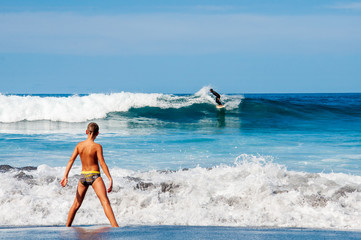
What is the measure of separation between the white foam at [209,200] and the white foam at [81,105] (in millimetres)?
14462

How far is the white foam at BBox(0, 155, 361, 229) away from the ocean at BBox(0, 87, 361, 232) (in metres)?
0.02

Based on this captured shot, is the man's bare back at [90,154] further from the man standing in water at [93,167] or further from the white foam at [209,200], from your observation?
the white foam at [209,200]

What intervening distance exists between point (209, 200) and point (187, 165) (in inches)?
139

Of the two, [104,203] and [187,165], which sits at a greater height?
[104,203]

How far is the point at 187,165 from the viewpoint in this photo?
36.5ft

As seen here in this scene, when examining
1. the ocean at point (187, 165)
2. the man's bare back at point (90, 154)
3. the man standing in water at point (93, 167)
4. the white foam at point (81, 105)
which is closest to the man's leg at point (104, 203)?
the man standing in water at point (93, 167)

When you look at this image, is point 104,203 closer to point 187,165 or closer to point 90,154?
point 90,154

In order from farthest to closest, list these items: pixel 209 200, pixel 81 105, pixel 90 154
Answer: pixel 81 105
pixel 209 200
pixel 90 154

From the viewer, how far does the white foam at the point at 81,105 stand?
75.6 feet

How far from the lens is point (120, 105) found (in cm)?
2527

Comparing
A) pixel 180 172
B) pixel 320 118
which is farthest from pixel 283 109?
pixel 180 172

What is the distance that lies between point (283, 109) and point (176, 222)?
68.0ft

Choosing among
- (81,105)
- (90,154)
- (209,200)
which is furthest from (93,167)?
(81,105)

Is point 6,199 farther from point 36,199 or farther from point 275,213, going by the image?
point 275,213
